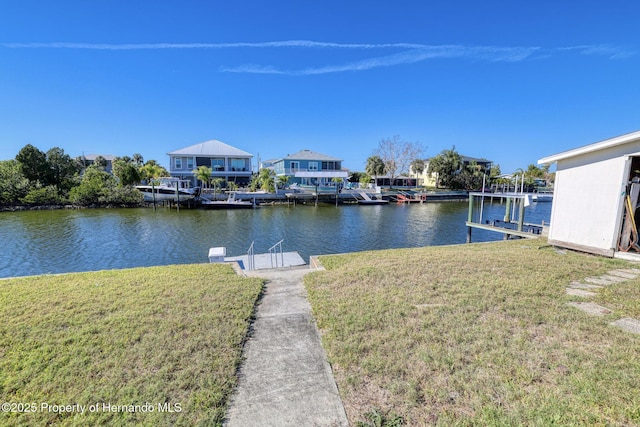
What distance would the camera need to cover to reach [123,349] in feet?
12.7

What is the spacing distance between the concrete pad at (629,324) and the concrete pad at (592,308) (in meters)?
0.25

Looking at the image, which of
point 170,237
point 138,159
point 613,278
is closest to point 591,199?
point 613,278

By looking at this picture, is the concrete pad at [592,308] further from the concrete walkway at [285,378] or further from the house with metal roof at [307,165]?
the house with metal roof at [307,165]

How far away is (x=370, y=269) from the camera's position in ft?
23.9

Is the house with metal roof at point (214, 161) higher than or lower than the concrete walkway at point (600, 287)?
higher

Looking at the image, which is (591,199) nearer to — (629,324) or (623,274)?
(623,274)

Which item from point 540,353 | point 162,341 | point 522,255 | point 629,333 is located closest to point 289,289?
point 162,341

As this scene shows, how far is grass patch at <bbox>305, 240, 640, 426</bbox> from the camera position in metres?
2.87

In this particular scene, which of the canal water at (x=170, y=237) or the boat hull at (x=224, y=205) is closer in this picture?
the canal water at (x=170, y=237)

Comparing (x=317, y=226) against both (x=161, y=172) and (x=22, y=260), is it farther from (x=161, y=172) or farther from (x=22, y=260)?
(x=161, y=172)

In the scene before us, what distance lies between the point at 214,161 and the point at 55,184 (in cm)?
1986

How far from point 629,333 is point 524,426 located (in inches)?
108

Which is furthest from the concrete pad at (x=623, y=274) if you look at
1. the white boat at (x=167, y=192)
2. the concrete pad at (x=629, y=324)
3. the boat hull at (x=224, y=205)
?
the white boat at (x=167, y=192)

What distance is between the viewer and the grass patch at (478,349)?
2865mm
